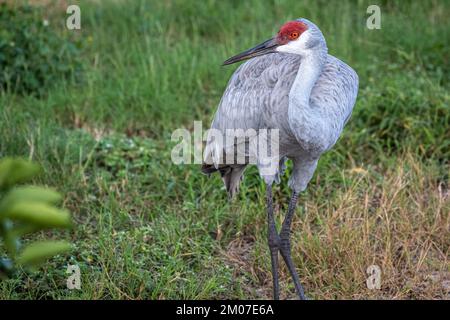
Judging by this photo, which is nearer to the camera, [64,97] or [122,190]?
[122,190]

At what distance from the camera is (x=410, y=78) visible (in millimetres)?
5711

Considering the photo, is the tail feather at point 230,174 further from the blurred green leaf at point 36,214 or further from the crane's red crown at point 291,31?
the blurred green leaf at point 36,214

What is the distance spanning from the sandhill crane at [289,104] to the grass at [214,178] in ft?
1.08

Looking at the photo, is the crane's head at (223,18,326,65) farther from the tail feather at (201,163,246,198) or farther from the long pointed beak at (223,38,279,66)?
the tail feather at (201,163,246,198)

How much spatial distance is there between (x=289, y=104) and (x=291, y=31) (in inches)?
14.8

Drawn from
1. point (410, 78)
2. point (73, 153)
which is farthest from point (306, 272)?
point (410, 78)

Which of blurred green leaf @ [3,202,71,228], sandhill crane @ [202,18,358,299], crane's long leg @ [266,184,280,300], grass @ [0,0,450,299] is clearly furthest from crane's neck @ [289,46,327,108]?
blurred green leaf @ [3,202,71,228]

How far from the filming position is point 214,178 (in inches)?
188

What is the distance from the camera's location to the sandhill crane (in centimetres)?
351

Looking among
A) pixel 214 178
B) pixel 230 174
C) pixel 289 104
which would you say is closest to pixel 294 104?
pixel 289 104

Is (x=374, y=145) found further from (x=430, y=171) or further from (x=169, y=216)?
(x=169, y=216)

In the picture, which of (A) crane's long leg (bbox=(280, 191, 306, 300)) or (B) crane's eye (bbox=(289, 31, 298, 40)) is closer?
(B) crane's eye (bbox=(289, 31, 298, 40))

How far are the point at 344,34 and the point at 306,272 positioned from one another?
9.35 ft
